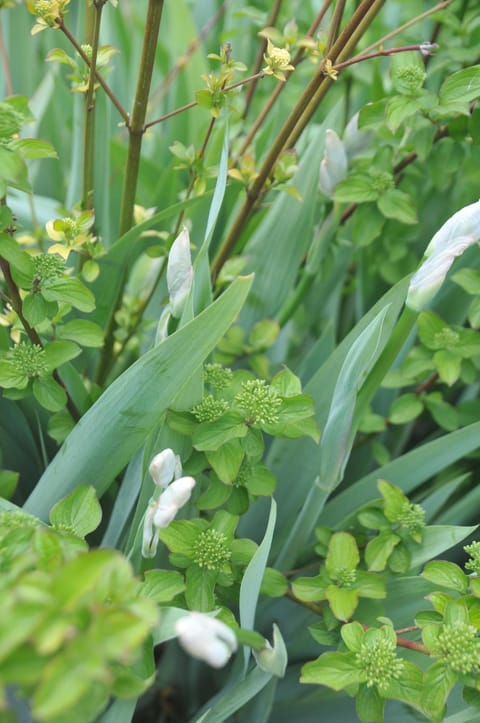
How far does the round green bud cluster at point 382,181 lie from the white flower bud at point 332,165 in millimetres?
37

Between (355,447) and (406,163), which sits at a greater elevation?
(406,163)

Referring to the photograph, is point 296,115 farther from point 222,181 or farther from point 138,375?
point 138,375

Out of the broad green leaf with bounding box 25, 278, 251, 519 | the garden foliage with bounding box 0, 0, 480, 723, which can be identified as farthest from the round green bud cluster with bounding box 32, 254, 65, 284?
the broad green leaf with bounding box 25, 278, 251, 519

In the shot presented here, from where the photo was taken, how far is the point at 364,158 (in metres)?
0.83

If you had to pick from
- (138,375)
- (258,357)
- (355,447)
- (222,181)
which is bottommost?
(355,447)

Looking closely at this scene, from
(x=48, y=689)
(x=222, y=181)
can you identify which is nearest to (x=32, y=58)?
(x=222, y=181)

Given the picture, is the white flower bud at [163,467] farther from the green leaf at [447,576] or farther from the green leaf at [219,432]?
the green leaf at [447,576]

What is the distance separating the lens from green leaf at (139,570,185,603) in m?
0.50

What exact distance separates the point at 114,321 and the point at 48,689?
0.54 m

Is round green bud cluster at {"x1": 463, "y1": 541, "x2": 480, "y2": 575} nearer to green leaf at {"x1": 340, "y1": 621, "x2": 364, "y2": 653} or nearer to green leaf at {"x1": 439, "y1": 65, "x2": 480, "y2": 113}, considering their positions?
green leaf at {"x1": 340, "y1": 621, "x2": 364, "y2": 653}

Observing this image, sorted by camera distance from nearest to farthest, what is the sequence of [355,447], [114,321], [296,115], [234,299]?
[234,299]
[296,115]
[114,321]
[355,447]

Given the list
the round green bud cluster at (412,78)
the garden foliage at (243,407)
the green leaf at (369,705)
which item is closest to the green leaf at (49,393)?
the garden foliage at (243,407)

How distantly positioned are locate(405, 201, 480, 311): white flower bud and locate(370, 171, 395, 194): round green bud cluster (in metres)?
0.21

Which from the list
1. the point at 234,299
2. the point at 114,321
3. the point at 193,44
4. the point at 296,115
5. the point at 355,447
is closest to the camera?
the point at 234,299
